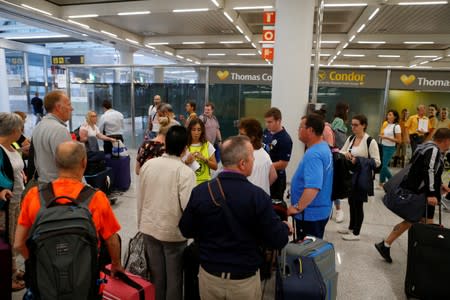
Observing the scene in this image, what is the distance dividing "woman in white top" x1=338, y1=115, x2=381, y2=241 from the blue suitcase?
3483 millimetres

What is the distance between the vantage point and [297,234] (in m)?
2.58

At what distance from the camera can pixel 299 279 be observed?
192 centimetres

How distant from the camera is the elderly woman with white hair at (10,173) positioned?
2426 mm

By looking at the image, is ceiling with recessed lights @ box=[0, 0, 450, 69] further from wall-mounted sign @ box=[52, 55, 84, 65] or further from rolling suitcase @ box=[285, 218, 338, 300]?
rolling suitcase @ box=[285, 218, 338, 300]

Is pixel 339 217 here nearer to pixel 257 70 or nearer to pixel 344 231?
Answer: pixel 344 231

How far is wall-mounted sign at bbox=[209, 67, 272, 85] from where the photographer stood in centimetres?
755

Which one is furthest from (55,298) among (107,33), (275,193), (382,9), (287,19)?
(107,33)

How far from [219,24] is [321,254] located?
10468 millimetres

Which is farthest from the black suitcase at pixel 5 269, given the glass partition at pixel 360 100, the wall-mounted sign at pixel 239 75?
the glass partition at pixel 360 100

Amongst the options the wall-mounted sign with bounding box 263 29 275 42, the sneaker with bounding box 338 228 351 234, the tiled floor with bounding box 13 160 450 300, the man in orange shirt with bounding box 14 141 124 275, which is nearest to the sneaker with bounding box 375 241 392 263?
the tiled floor with bounding box 13 160 450 300

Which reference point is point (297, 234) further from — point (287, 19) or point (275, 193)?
point (287, 19)

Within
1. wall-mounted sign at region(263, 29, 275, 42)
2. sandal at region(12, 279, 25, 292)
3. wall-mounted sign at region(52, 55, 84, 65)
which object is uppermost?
wall-mounted sign at region(52, 55, 84, 65)

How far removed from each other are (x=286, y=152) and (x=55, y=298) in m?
2.39

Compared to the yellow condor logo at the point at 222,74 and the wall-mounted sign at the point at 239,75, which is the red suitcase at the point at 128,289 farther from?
the yellow condor logo at the point at 222,74
